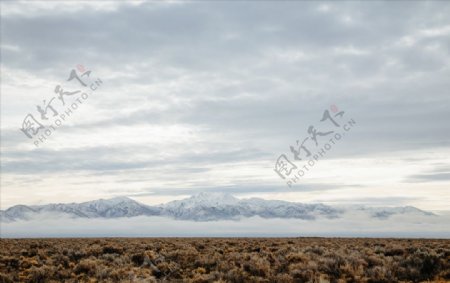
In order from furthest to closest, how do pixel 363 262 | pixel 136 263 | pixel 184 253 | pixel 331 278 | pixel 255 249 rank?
1. pixel 255 249
2. pixel 184 253
3. pixel 136 263
4. pixel 363 262
5. pixel 331 278

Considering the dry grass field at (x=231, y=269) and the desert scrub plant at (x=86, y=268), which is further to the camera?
the desert scrub plant at (x=86, y=268)

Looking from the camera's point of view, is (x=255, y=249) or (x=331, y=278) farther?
(x=255, y=249)

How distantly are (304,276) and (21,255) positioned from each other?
743 inches

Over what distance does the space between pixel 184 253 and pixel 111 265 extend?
5.27 m

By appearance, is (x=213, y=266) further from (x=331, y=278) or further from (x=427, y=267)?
(x=427, y=267)

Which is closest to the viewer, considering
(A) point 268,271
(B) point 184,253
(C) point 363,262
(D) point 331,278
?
(D) point 331,278

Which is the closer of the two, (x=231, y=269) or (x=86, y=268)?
(x=231, y=269)

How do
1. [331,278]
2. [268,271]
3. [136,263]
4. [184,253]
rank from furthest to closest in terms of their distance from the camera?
1. [184,253]
2. [136,263]
3. [268,271]
4. [331,278]

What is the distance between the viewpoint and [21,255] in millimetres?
27828

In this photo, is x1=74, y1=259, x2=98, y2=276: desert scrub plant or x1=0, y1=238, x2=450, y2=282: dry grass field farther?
x1=74, y1=259, x2=98, y2=276: desert scrub plant

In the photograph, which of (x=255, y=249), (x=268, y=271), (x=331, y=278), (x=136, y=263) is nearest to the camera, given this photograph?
(x=331, y=278)

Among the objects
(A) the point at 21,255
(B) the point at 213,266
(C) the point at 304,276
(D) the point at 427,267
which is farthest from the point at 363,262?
(A) the point at 21,255

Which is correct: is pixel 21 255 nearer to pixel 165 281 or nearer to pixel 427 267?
pixel 165 281

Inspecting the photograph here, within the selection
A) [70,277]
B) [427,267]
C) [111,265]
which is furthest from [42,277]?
[427,267]
